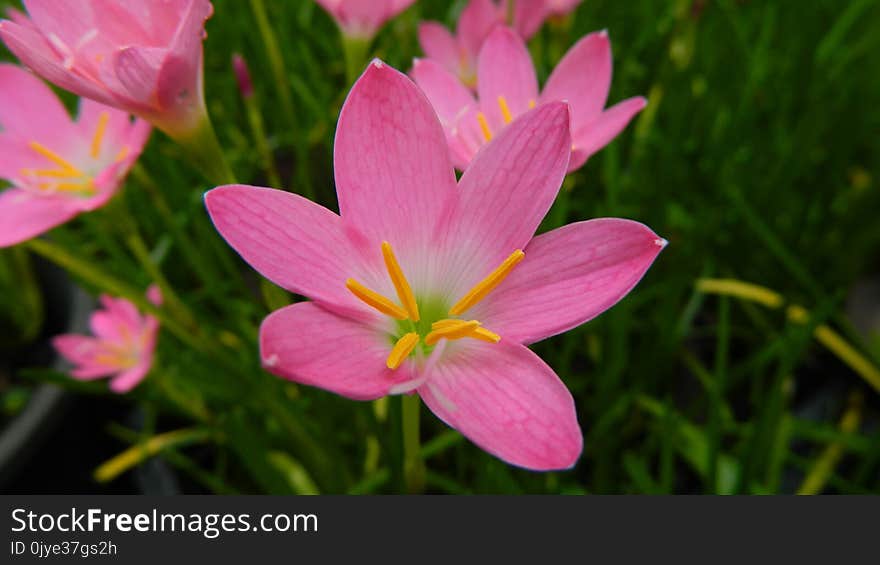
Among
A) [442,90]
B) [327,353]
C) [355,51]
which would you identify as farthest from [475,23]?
[327,353]

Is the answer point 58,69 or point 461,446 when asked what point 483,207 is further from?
point 461,446

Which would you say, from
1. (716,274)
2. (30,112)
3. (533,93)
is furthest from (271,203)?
(716,274)

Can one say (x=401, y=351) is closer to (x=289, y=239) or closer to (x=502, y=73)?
(x=289, y=239)

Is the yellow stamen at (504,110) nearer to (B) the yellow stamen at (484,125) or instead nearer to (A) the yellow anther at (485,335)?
(B) the yellow stamen at (484,125)

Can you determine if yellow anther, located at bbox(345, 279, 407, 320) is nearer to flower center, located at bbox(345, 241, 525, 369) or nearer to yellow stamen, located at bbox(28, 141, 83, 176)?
flower center, located at bbox(345, 241, 525, 369)

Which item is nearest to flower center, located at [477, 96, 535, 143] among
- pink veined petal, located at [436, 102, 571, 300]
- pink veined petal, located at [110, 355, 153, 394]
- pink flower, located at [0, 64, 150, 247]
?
pink veined petal, located at [436, 102, 571, 300]
